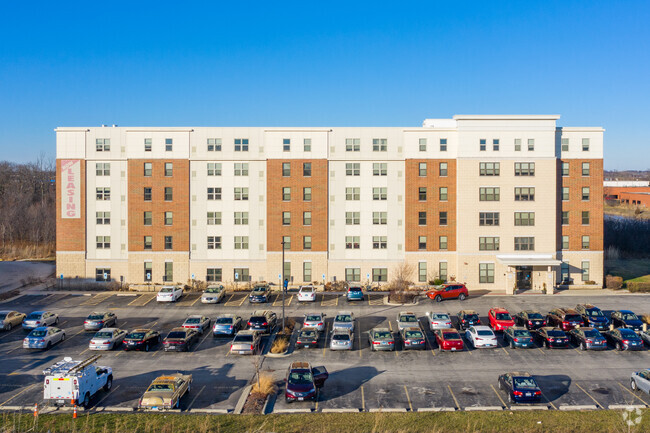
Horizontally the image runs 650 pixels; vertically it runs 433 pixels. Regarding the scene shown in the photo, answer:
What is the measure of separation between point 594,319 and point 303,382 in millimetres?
26345

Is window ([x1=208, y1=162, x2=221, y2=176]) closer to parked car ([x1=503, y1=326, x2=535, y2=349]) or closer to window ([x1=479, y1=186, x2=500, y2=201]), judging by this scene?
window ([x1=479, y1=186, x2=500, y2=201])

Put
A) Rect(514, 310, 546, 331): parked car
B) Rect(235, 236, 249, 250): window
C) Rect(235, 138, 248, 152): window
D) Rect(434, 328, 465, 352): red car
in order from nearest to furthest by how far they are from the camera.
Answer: Rect(434, 328, 465, 352): red car → Rect(514, 310, 546, 331): parked car → Rect(235, 138, 248, 152): window → Rect(235, 236, 249, 250): window

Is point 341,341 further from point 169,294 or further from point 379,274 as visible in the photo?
point 379,274

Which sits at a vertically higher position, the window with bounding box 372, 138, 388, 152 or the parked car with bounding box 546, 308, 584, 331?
the window with bounding box 372, 138, 388, 152

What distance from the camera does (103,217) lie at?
60031mm

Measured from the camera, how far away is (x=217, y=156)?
2335 inches

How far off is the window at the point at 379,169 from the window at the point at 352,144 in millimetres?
2782

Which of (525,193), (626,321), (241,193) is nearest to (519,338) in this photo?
(626,321)

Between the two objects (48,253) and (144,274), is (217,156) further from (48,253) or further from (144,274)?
(48,253)

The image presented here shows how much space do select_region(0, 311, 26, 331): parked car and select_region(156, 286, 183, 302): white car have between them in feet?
39.4

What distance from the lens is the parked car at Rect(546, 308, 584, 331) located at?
40388 millimetres

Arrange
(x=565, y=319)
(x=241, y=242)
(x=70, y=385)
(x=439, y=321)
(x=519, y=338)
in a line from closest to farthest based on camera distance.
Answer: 1. (x=70, y=385)
2. (x=519, y=338)
3. (x=439, y=321)
4. (x=565, y=319)
5. (x=241, y=242)

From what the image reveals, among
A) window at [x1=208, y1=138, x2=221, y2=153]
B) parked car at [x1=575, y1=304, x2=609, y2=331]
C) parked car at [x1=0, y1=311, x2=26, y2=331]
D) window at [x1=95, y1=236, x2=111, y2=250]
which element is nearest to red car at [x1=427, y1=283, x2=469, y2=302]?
parked car at [x1=575, y1=304, x2=609, y2=331]

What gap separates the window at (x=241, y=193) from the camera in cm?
5941
